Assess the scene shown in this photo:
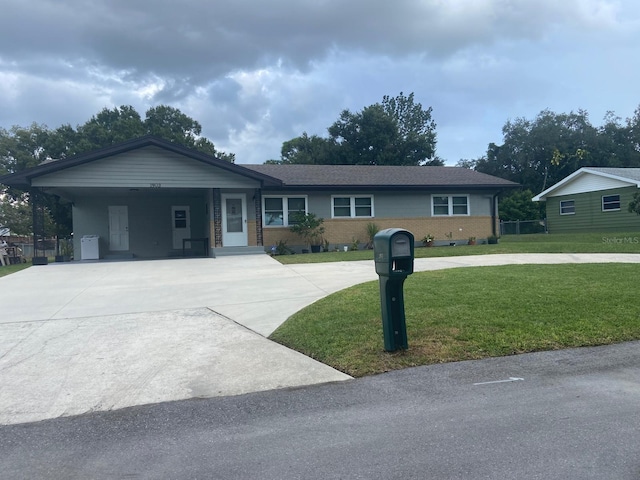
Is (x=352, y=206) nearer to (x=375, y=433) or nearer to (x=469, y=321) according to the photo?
(x=469, y=321)

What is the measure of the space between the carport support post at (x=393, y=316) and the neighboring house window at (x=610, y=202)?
2812 centimetres

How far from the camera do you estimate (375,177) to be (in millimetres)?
23125

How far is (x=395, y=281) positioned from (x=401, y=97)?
5789 cm

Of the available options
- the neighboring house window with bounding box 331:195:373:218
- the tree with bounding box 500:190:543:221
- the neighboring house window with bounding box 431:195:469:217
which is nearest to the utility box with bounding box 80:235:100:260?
the neighboring house window with bounding box 331:195:373:218

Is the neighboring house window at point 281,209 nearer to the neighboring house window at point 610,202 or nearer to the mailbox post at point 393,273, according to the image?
the mailbox post at point 393,273

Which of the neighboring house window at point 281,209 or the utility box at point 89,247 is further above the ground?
the neighboring house window at point 281,209

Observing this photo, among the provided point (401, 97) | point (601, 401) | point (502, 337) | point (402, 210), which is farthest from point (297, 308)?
point (401, 97)

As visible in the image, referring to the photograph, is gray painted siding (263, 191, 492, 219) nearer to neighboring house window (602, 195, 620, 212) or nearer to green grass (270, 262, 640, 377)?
neighboring house window (602, 195, 620, 212)

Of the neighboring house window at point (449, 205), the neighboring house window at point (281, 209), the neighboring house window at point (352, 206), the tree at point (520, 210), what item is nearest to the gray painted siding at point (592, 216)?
the tree at point (520, 210)

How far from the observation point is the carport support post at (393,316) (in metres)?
5.46

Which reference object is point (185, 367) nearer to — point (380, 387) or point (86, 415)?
point (86, 415)

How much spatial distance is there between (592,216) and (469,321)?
27.8 m

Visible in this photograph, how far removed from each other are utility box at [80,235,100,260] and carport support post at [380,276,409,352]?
672 inches

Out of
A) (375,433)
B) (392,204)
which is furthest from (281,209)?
(375,433)
